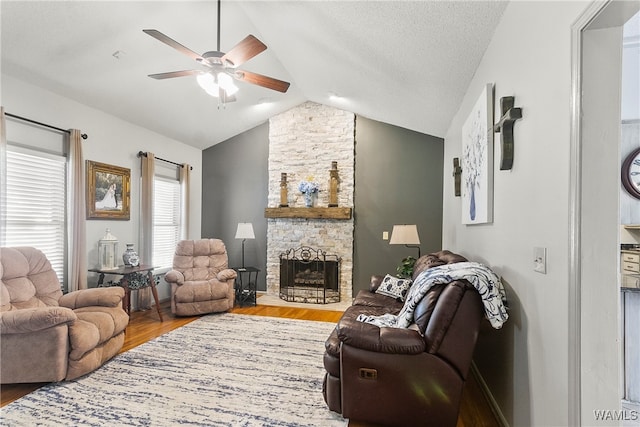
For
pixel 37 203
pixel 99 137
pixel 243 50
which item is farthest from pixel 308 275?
pixel 243 50

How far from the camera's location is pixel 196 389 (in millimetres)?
2475

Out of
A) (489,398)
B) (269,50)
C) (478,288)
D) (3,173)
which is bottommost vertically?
(489,398)

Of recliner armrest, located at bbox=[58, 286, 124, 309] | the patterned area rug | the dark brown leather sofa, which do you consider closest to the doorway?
the dark brown leather sofa

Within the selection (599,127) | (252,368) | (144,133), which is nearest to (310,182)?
(144,133)

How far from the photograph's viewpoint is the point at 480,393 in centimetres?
250

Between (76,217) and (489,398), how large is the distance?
4309mm

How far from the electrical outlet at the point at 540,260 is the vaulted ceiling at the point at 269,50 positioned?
1.60 meters

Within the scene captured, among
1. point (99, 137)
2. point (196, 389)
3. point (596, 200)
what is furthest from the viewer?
point (99, 137)

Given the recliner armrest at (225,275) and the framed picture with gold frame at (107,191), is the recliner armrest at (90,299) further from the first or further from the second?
the recliner armrest at (225,275)

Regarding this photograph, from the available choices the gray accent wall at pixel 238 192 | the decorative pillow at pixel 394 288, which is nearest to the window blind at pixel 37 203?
the gray accent wall at pixel 238 192

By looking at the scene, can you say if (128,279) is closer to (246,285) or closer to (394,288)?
(246,285)

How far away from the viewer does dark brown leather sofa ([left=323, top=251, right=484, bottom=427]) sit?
190 centimetres

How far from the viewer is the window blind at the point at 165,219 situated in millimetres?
5098

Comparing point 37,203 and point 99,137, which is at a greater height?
point 99,137
